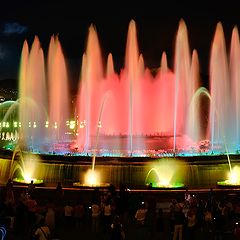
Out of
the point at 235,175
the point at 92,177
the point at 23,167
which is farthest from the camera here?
the point at 23,167

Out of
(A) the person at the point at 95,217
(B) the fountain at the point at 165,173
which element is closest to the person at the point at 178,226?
(A) the person at the point at 95,217

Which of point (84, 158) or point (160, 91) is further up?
point (160, 91)

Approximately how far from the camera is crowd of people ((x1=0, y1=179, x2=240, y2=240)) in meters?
11.6

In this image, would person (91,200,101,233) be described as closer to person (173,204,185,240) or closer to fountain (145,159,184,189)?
person (173,204,185,240)

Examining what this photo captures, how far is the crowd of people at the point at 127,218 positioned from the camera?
1164 cm

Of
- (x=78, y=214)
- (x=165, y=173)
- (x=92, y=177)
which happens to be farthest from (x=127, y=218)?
(x=165, y=173)

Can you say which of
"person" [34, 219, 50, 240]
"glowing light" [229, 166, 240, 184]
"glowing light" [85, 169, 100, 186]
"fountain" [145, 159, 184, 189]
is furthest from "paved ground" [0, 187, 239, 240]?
"glowing light" [229, 166, 240, 184]

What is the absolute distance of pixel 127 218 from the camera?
13.5 metres

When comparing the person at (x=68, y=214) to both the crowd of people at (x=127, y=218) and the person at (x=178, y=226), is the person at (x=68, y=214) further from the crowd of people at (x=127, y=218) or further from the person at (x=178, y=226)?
the person at (x=178, y=226)

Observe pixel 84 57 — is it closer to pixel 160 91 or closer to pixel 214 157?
pixel 160 91

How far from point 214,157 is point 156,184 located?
320 cm

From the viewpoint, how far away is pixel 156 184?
60.8 feet

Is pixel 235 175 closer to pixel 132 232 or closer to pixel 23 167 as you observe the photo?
pixel 132 232

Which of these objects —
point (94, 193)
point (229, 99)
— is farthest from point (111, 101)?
point (94, 193)
